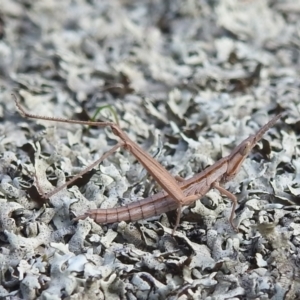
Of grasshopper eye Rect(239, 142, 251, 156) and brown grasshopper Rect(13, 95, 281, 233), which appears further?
grasshopper eye Rect(239, 142, 251, 156)

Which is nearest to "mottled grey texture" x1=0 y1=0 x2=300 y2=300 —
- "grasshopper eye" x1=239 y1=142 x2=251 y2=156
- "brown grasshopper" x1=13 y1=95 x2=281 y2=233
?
"brown grasshopper" x1=13 y1=95 x2=281 y2=233

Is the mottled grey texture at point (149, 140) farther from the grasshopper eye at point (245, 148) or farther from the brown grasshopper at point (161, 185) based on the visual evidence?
the grasshopper eye at point (245, 148)

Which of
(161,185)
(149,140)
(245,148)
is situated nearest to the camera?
(161,185)

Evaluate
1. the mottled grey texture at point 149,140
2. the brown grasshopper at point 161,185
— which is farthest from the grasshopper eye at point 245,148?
the mottled grey texture at point 149,140

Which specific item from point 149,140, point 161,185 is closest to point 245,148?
point 161,185

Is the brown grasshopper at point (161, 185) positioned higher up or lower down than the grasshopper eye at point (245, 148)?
lower down

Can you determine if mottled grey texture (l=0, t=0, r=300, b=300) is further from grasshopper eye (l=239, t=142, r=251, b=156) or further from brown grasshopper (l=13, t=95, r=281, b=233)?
grasshopper eye (l=239, t=142, r=251, b=156)

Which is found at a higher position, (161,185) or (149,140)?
(161,185)

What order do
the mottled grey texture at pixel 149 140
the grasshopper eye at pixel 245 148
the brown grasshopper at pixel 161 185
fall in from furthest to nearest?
the grasshopper eye at pixel 245 148 < the brown grasshopper at pixel 161 185 < the mottled grey texture at pixel 149 140

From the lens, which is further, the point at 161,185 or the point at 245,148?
the point at 245,148

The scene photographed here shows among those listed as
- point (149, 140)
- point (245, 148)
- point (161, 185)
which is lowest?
point (149, 140)

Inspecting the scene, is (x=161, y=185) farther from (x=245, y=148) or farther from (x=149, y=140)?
(x=149, y=140)

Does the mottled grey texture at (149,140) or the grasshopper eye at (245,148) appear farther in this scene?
the grasshopper eye at (245,148)
